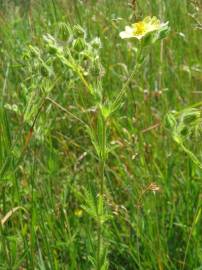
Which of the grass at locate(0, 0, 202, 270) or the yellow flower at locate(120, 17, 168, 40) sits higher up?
the yellow flower at locate(120, 17, 168, 40)

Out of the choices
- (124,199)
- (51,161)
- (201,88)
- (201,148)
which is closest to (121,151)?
(124,199)

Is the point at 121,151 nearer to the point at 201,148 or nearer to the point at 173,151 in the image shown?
the point at 173,151

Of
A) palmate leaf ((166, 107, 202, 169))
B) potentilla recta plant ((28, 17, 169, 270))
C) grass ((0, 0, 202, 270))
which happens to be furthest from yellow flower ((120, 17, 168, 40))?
palmate leaf ((166, 107, 202, 169))

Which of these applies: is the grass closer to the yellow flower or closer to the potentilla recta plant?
the potentilla recta plant

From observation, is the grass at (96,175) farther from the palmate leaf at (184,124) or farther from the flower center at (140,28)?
the flower center at (140,28)

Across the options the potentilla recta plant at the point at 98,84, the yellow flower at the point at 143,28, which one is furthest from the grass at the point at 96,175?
the yellow flower at the point at 143,28

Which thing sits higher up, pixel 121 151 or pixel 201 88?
pixel 201 88

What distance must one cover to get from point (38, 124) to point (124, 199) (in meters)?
0.44

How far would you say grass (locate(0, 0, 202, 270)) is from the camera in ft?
4.34

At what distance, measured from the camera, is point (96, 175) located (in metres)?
1.86

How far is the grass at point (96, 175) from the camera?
1322 mm

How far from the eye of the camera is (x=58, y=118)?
2.19 meters

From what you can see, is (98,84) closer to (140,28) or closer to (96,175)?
(140,28)

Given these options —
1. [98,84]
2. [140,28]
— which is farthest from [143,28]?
[98,84]
